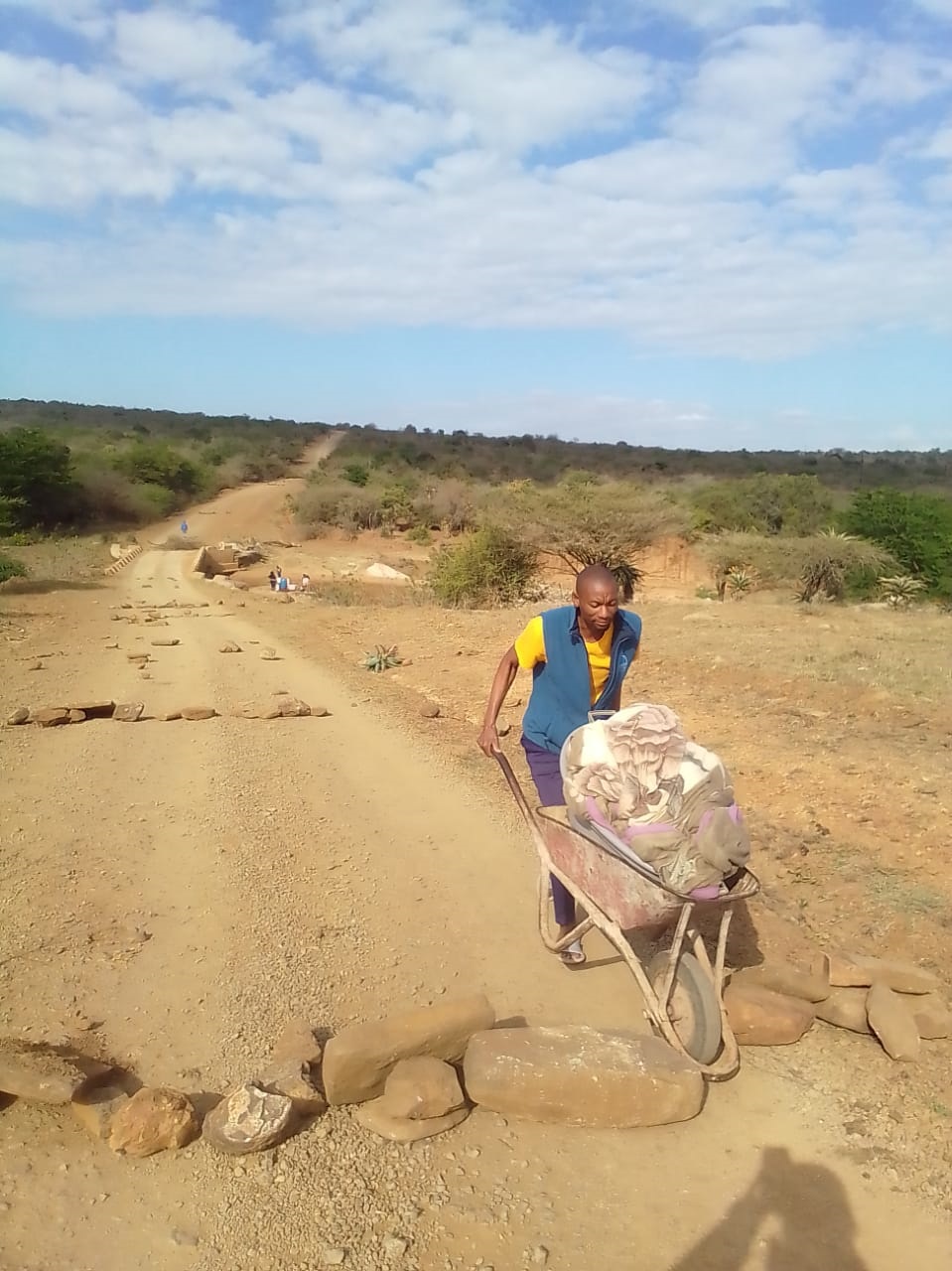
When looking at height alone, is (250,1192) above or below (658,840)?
below

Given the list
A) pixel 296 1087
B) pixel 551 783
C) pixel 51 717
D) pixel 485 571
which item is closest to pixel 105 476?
pixel 485 571

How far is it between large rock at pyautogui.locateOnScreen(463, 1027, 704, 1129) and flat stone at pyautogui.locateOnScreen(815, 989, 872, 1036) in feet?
2.83

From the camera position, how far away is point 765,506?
35875 mm

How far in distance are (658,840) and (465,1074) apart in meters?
1.01

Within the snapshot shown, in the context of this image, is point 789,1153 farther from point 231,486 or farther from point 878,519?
point 231,486

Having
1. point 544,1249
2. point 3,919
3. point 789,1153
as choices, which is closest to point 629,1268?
point 544,1249

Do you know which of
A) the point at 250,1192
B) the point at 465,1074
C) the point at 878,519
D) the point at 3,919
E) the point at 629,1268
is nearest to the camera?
the point at 629,1268

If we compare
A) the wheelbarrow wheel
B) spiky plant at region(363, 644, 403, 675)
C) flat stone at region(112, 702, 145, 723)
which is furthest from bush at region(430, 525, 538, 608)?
the wheelbarrow wheel

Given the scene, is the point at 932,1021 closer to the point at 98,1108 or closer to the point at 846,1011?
the point at 846,1011

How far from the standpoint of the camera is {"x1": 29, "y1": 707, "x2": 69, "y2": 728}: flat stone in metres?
7.95

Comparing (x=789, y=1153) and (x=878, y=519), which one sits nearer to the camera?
(x=789, y=1153)

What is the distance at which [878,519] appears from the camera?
23.7m

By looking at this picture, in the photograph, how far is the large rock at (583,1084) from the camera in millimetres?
2986

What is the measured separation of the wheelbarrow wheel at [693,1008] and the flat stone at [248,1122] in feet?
4.42
